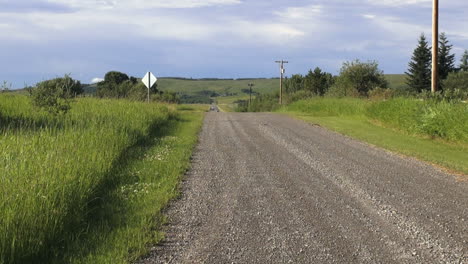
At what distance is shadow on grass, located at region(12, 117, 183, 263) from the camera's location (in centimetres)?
510

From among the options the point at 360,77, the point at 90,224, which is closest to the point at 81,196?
the point at 90,224

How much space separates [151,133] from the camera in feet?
58.9

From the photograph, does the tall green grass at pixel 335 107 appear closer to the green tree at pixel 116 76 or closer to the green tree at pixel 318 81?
the green tree at pixel 318 81

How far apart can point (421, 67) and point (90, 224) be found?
72.5 metres

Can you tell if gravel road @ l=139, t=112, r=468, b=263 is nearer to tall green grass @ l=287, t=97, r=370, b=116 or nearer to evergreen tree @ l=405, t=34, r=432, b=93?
tall green grass @ l=287, t=97, r=370, b=116

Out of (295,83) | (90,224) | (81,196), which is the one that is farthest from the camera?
(295,83)

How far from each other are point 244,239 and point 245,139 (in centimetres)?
1112

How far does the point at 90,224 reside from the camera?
20.5 feet

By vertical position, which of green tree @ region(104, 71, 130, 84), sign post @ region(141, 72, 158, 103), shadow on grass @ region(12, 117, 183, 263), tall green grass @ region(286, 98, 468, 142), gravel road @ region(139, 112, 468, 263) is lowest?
gravel road @ region(139, 112, 468, 263)

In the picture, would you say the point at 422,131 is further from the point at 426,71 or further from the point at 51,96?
the point at 426,71

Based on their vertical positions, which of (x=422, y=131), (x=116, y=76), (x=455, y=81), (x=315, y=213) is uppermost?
(x=116, y=76)

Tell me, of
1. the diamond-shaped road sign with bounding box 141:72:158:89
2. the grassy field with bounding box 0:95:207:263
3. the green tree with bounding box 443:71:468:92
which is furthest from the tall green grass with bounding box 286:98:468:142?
the green tree with bounding box 443:71:468:92

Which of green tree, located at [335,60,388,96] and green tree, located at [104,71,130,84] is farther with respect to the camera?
green tree, located at [104,71,130,84]

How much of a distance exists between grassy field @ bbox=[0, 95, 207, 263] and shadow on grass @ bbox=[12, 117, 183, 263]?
0.01 m
